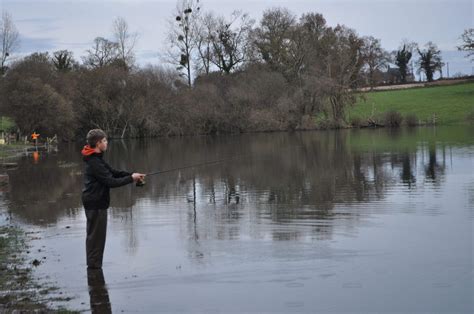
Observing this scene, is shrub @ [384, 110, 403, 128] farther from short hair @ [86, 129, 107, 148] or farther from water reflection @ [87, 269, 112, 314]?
water reflection @ [87, 269, 112, 314]

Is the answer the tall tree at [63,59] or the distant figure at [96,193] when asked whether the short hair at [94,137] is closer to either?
the distant figure at [96,193]

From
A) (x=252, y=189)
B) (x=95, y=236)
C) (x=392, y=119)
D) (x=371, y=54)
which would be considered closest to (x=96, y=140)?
(x=95, y=236)

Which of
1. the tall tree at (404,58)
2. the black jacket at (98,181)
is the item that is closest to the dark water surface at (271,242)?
the black jacket at (98,181)

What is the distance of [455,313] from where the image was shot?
265 inches

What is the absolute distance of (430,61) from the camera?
108438mm

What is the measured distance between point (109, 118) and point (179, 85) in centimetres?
1176

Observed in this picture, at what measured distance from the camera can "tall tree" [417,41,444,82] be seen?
10825 centimetres

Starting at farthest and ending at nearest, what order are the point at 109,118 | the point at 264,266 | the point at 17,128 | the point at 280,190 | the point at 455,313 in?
the point at 109,118
the point at 17,128
the point at 280,190
the point at 264,266
the point at 455,313

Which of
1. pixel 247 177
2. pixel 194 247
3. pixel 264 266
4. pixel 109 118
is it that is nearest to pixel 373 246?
pixel 264 266

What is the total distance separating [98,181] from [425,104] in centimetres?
7706

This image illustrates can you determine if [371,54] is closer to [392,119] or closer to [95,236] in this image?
[392,119]

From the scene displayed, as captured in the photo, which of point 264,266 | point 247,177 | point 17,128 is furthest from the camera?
point 17,128

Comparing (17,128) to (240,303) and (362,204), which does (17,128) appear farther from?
(240,303)

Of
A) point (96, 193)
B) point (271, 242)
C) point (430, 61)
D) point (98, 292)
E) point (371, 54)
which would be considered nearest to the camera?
point (98, 292)
